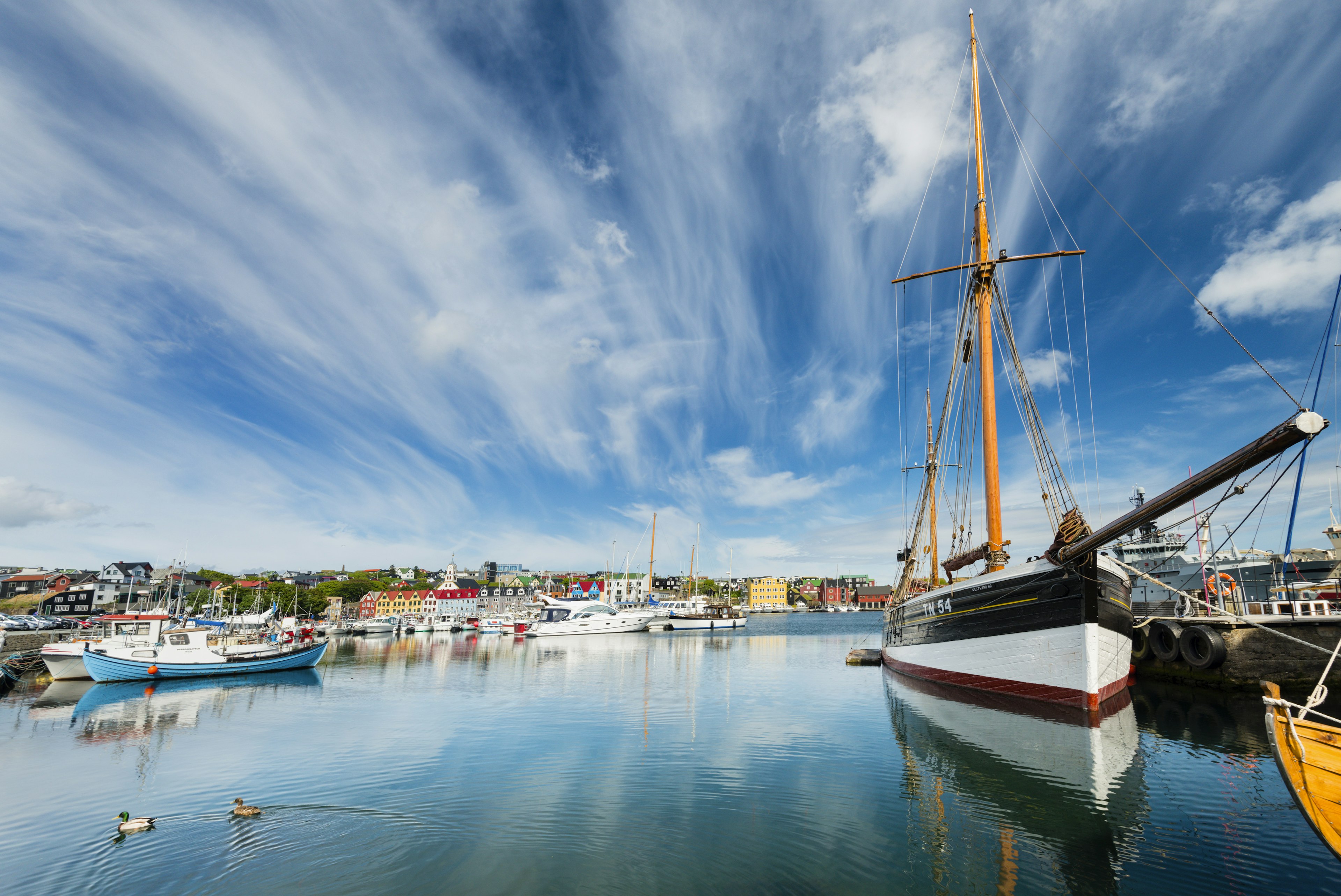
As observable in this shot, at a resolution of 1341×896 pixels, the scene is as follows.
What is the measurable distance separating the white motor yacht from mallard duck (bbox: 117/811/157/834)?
8024 cm

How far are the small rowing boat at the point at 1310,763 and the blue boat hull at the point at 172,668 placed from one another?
52641 millimetres

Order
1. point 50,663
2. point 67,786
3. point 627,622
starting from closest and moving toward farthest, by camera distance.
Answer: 1. point 67,786
2. point 50,663
3. point 627,622

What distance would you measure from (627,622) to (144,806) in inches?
3268

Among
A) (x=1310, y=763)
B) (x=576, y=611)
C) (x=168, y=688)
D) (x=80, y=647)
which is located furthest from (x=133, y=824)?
(x=576, y=611)

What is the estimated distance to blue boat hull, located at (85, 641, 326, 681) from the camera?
36219mm

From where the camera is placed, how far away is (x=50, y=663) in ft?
122

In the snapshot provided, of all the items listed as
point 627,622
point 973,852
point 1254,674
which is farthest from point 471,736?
point 627,622

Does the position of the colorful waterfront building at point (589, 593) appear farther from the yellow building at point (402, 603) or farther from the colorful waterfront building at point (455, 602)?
the yellow building at point (402, 603)

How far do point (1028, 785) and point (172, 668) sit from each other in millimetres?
49567

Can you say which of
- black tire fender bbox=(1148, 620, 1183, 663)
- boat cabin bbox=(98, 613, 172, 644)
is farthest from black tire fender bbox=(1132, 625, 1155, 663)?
boat cabin bbox=(98, 613, 172, 644)

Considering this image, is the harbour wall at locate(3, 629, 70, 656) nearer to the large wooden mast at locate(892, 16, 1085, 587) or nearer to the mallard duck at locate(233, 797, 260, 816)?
the mallard duck at locate(233, 797, 260, 816)

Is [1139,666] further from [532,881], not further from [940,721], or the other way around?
[532,881]

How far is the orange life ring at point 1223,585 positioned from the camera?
34537 millimetres

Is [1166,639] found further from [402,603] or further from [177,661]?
[402,603]
